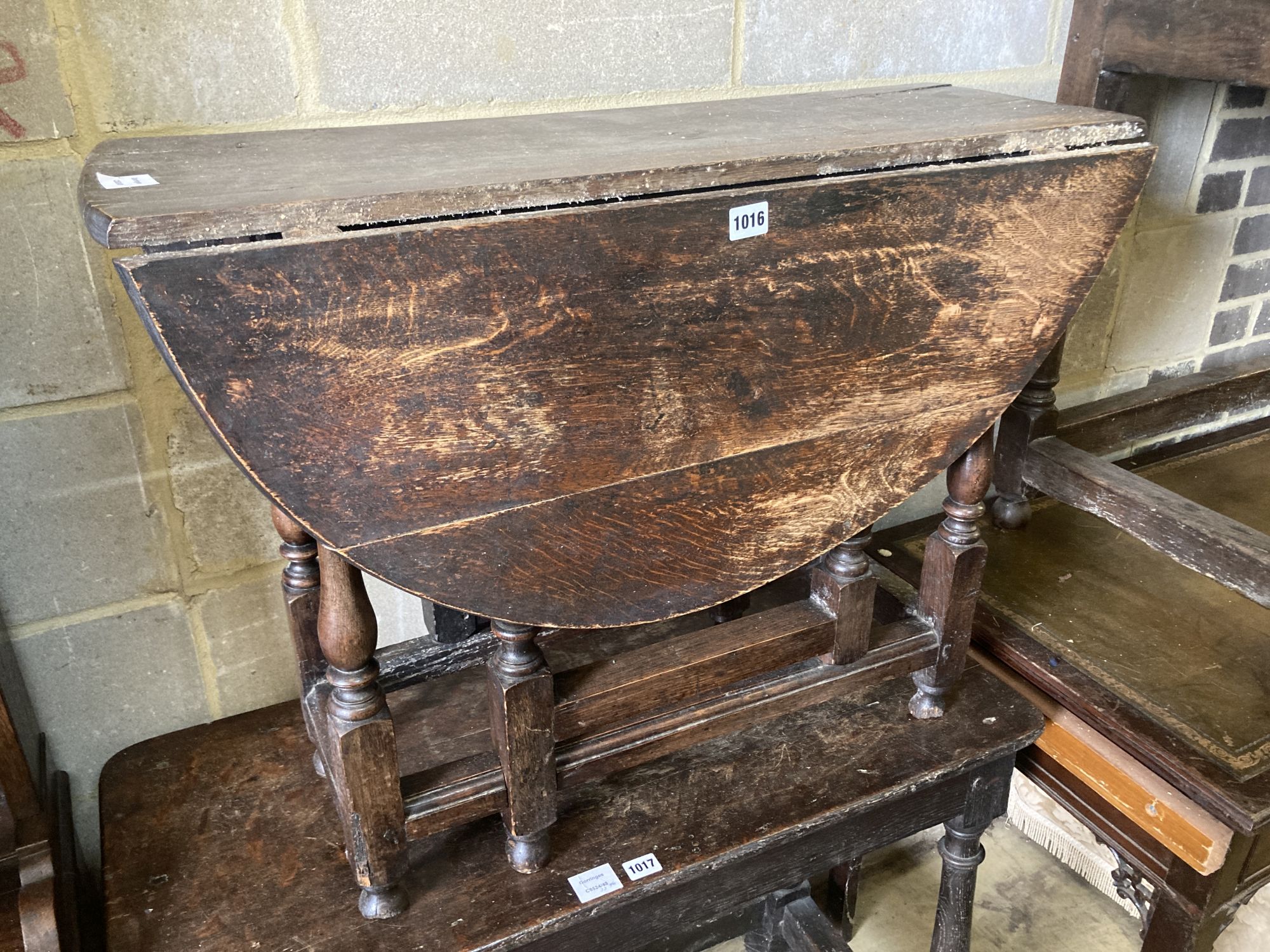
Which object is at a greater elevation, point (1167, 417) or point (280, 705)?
point (1167, 417)

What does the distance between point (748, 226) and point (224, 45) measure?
689 millimetres

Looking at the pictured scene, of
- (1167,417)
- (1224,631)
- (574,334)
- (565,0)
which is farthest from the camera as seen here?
(1167,417)

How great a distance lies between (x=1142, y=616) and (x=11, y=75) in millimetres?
1738

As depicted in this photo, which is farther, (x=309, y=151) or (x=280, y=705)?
(x=280, y=705)

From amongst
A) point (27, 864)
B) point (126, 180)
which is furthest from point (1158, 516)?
point (27, 864)

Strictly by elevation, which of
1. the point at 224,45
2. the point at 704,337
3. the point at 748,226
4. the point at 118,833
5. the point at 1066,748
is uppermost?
the point at 224,45

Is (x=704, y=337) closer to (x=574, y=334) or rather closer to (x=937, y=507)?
(x=574, y=334)

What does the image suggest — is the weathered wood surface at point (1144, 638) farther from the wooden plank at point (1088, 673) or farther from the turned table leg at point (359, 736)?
the turned table leg at point (359, 736)

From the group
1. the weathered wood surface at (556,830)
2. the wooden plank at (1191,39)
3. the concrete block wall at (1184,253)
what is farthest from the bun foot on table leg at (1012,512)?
the wooden plank at (1191,39)

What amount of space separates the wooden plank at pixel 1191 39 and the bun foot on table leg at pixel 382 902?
60.9 inches

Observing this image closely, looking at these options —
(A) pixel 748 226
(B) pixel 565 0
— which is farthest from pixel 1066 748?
(B) pixel 565 0

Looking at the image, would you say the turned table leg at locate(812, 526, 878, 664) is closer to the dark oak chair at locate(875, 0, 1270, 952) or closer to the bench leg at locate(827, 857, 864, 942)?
the dark oak chair at locate(875, 0, 1270, 952)

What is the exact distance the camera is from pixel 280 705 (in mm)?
1482

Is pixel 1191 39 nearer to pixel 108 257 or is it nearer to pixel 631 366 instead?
pixel 631 366
